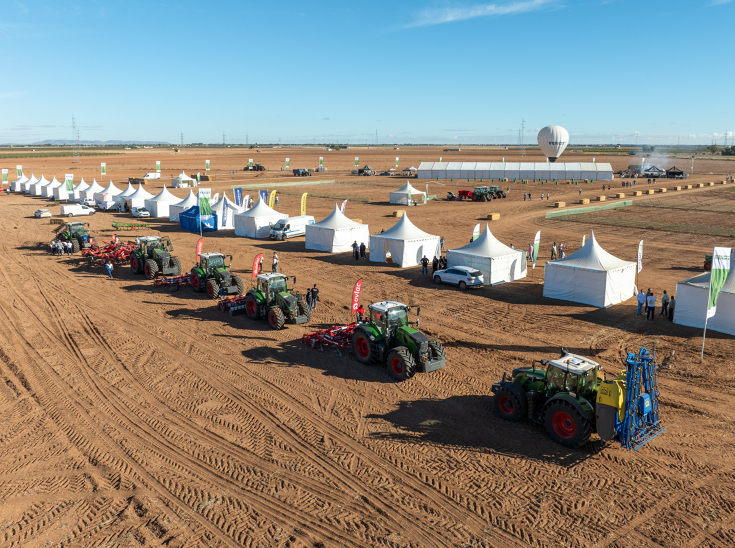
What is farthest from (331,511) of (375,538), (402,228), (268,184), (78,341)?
(268,184)

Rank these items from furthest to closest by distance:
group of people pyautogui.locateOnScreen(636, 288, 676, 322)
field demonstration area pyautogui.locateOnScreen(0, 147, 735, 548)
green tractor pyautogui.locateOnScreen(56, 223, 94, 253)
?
green tractor pyautogui.locateOnScreen(56, 223, 94, 253) → group of people pyautogui.locateOnScreen(636, 288, 676, 322) → field demonstration area pyautogui.locateOnScreen(0, 147, 735, 548)

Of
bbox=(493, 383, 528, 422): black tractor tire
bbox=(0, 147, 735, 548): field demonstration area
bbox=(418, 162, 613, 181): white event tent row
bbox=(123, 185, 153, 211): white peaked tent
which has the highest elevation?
bbox=(418, 162, 613, 181): white event tent row

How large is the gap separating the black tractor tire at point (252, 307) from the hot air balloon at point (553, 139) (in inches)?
3417

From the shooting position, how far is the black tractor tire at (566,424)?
35.7 ft

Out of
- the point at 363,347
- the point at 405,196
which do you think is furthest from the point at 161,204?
the point at 363,347

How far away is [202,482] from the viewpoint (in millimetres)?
10414

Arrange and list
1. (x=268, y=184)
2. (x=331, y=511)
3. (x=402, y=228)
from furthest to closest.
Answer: (x=268, y=184) → (x=402, y=228) → (x=331, y=511)

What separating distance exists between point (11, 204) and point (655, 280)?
211ft

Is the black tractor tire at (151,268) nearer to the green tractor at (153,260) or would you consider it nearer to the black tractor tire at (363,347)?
the green tractor at (153,260)

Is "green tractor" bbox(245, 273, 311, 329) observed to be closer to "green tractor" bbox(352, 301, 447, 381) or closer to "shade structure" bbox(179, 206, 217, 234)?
"green tractor" bbox(352, 301, 447, 381)

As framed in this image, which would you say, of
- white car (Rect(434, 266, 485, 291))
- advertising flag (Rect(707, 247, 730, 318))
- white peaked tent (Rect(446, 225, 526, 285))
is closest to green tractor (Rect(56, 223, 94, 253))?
white car (Rect(434, 266, 485, 291))

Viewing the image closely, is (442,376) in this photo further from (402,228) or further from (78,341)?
(402,228)

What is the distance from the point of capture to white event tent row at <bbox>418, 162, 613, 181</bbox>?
265 ft

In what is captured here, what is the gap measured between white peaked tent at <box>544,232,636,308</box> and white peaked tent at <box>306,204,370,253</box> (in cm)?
1381
